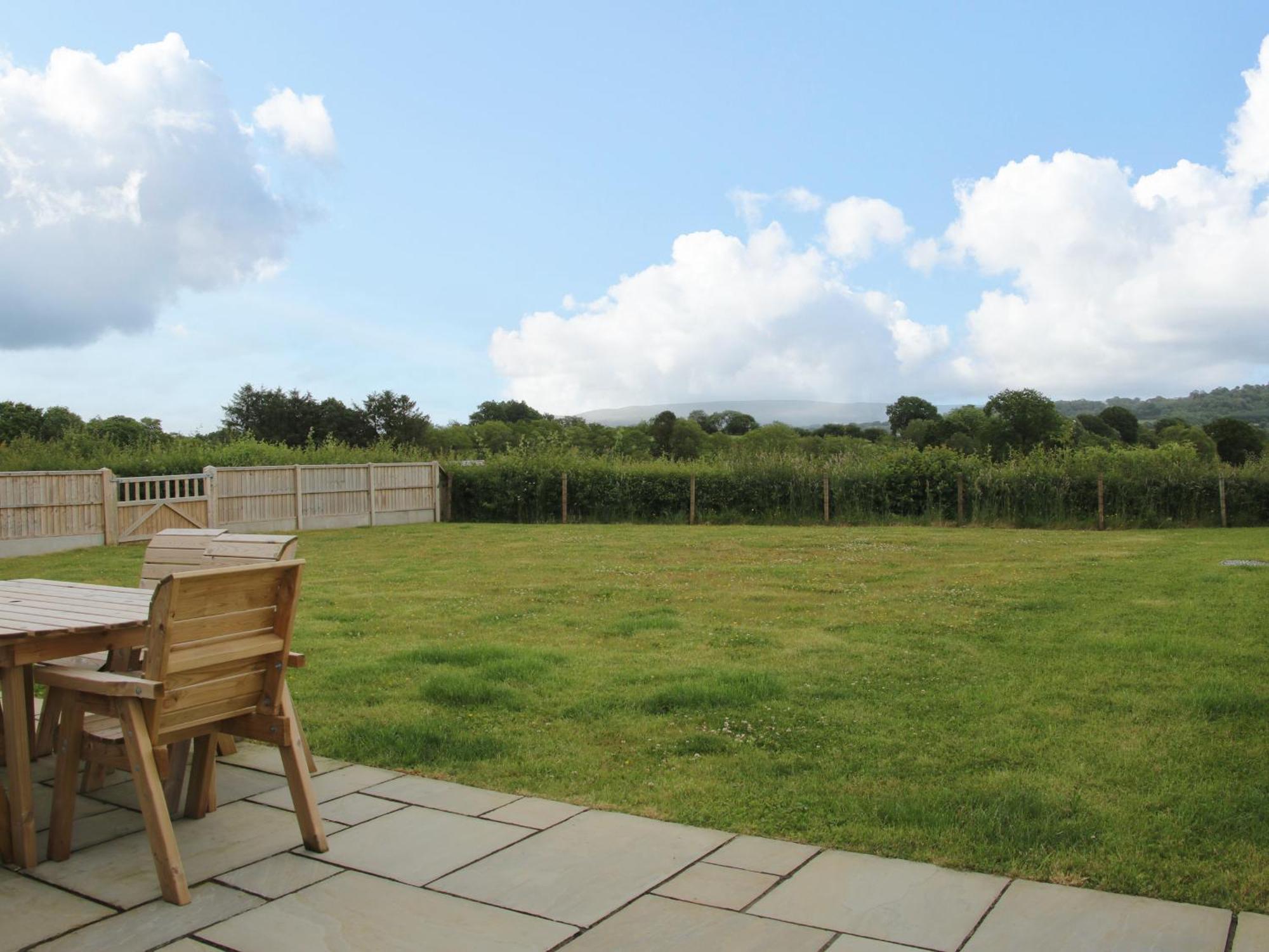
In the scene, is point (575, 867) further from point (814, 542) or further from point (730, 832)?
point (814, 542)

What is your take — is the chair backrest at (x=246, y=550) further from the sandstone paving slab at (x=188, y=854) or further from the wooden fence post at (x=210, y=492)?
the wooden fence post at (x=210, y=492)

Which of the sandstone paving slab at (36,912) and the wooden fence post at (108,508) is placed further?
the wooden fence post at (108,508)

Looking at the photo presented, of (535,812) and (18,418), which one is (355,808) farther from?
(18,418)

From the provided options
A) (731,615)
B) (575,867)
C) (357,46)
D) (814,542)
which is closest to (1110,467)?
(814,542)

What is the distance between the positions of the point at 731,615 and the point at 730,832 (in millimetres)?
5091

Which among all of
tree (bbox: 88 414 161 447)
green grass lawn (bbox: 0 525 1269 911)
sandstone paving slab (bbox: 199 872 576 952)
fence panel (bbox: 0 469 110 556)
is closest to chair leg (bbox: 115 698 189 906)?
sandstone paving slab (bbox: 199 872 576 952)

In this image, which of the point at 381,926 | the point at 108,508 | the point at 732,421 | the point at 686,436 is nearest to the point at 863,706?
the point at 381,926

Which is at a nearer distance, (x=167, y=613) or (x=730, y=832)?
(x=167, y=613)

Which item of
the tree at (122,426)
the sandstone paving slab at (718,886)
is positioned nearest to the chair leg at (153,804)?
the sandstone paving slab at (718,886)

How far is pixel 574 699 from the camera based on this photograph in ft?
17.2

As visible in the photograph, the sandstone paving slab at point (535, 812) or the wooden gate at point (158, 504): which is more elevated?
the wooden gate at point (158, 504)

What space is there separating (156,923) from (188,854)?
516 mm

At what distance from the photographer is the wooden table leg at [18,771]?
3098 millimetres

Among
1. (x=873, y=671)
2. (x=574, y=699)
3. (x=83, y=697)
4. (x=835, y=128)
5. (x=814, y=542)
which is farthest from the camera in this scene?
(x=814, y=542)
